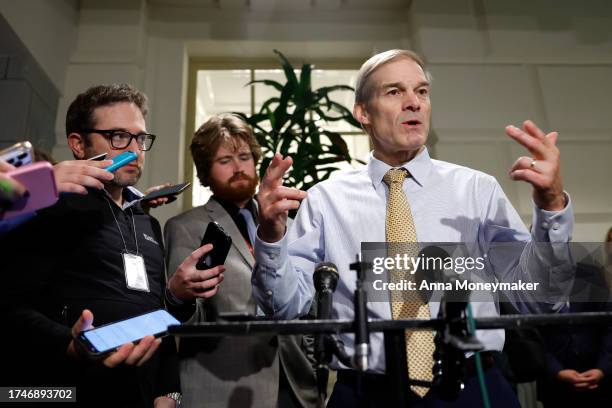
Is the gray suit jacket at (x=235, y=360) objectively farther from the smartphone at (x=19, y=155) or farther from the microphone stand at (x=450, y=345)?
the microphone stand at (x=450, y=345)

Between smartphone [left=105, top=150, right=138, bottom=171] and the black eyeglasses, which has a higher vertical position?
the black eyeglasses

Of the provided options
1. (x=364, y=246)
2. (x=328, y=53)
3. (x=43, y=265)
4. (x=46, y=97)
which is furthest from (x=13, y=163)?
(x=328, y=53)

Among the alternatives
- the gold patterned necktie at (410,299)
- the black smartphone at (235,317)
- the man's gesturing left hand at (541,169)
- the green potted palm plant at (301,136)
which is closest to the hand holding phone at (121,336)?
the black smartphone at (235,317)

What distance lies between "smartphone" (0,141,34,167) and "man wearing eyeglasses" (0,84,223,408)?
0.77 feet

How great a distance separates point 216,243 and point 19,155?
49cm

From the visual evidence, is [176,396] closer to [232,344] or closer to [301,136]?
[232,344]

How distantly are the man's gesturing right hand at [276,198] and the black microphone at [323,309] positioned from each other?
169mm

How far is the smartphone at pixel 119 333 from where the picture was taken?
0.88 m

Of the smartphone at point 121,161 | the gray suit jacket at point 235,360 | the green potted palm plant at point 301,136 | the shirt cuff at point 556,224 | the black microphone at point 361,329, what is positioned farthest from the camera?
the green potted palm plant at point 301,136

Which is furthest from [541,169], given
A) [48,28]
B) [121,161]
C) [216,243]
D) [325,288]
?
[48,28]

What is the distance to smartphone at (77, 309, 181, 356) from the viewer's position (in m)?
0.88

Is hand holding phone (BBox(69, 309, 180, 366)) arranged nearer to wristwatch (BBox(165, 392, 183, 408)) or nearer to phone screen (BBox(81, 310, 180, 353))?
phone screen (BBox(81, 310, 180, 353))

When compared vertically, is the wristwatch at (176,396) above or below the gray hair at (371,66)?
below

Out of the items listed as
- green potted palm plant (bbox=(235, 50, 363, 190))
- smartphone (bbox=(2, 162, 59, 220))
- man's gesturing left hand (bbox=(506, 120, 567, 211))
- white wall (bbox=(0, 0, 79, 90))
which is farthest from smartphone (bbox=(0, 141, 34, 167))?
white wall (bbox=(0, 0, 79, 90))
